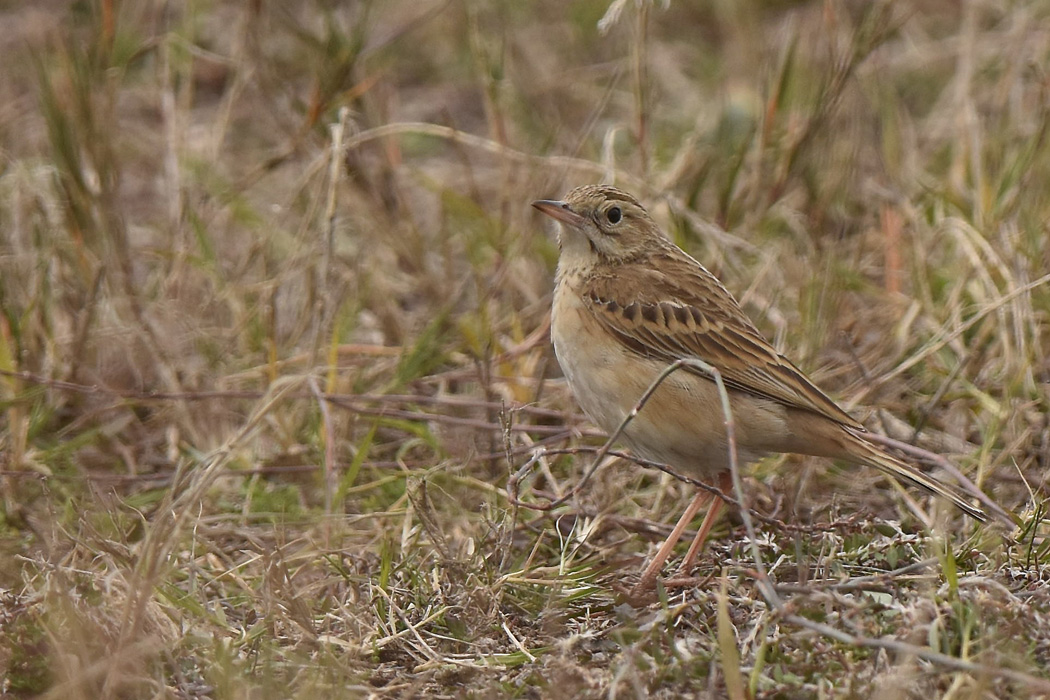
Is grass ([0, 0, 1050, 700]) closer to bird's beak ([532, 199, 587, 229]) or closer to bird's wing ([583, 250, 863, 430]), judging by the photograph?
bird's wing ([583, 250, 863, 430])

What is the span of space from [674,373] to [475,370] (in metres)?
1.76

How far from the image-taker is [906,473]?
441 cm

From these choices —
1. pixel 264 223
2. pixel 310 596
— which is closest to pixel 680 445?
pixel 310 596

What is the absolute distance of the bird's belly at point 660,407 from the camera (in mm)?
4648

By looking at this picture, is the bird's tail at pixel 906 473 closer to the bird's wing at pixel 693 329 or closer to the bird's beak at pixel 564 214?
the bird's wing at pixel 693 329

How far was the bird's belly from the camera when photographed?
4.65 m

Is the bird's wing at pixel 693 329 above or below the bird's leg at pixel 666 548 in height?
above

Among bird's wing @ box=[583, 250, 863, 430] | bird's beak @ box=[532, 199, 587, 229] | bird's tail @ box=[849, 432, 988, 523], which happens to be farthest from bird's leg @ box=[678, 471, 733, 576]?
bird's beak @ box=[532, 199, 587, 229]

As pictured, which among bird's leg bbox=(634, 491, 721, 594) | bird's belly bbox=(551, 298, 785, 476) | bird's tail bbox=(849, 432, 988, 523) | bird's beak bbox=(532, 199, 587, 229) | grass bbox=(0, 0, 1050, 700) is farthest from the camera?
bird's beak bbox=(532, 199, 587, 229)

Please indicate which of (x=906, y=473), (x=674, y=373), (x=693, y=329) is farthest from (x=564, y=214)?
(x=906, y=473)

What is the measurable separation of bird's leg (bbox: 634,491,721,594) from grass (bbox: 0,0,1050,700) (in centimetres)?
11

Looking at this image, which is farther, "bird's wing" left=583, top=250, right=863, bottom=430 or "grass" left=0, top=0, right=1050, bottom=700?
"bird's wing" left=583, top=250, right=863, bottom=430

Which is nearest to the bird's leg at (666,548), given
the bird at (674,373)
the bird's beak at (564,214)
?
the bird at (674,373)

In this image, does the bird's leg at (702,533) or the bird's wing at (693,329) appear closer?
the bird's leg at (702,533)
